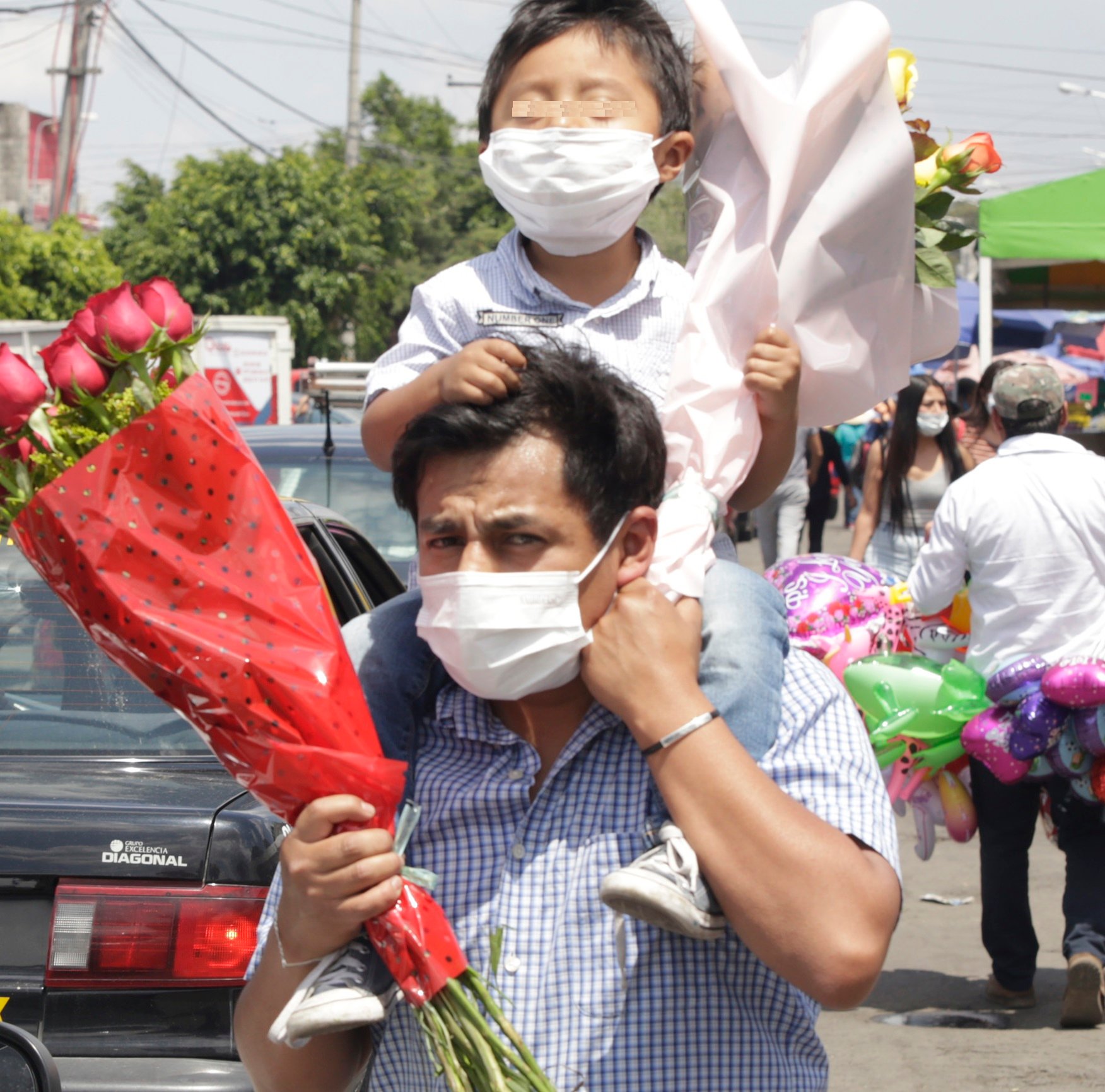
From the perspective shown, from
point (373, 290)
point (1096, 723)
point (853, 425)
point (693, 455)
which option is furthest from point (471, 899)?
point (373, 290)

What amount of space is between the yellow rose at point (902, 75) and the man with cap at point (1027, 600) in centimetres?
306

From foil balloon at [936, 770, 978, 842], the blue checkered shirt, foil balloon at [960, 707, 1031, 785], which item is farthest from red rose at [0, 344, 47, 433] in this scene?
foil balloon at [936, 770, 978, 842]

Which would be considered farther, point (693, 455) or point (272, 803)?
point (693, 455)

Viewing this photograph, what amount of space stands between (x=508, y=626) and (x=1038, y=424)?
4124mm

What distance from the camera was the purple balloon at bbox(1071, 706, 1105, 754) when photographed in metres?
4.87

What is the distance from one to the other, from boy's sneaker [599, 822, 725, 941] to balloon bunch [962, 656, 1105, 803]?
3393 mm

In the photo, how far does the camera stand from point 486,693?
195 centimetres

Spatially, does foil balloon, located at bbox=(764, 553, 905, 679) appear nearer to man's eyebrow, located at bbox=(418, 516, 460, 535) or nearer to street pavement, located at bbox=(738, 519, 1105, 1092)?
street pavement, located at bbox=(738, 519, 1105, 1092)

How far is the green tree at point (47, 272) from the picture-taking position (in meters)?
25.6

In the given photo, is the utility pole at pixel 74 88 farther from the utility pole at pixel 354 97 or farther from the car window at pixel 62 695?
the car window at pixel 62 695

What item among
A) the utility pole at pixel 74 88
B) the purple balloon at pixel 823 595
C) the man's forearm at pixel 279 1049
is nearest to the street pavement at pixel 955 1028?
the purple balloon at pixel 823 595

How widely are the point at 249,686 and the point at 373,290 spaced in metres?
34.4

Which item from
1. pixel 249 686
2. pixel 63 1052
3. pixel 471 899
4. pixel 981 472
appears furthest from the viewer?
pixel 981 472

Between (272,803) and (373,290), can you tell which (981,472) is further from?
(373,290)
